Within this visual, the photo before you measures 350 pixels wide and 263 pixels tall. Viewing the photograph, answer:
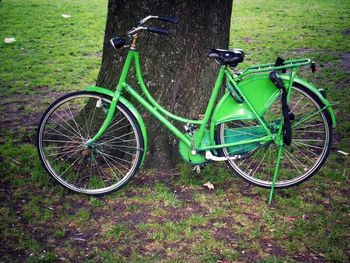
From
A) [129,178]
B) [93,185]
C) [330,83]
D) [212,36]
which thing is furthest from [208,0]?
[330,83]

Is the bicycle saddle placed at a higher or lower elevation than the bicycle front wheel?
higher

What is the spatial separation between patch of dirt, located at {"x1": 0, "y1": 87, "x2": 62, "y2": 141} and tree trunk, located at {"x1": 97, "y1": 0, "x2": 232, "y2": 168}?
1.64 m

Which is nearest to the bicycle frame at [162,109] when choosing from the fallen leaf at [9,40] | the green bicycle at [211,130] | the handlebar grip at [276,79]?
the green bicycle at [211,130]

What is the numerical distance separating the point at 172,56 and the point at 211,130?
3.15 ft

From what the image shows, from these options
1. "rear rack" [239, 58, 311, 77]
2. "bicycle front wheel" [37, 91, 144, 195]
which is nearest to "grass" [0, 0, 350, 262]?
"bicycle front wheel" [37, 91, 144, 195]

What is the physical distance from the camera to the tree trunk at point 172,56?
13.9ft

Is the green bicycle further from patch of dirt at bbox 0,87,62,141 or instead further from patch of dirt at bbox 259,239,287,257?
patch of dirt at bbox 0,87,62,141

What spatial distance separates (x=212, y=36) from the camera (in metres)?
4.40

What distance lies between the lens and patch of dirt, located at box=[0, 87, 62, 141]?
18.4 ft

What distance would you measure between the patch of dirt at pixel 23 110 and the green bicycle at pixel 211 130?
1.09 m

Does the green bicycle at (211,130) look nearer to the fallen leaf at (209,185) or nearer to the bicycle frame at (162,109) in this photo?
the bicycle frame at (162,109)

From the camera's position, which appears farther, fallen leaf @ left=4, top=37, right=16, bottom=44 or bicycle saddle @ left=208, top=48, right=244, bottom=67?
fallen leaf @ left=4, top=37, right=16, bottom=44

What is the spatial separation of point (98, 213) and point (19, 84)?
436 cm

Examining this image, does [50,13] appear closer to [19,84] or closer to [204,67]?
[19,84]
